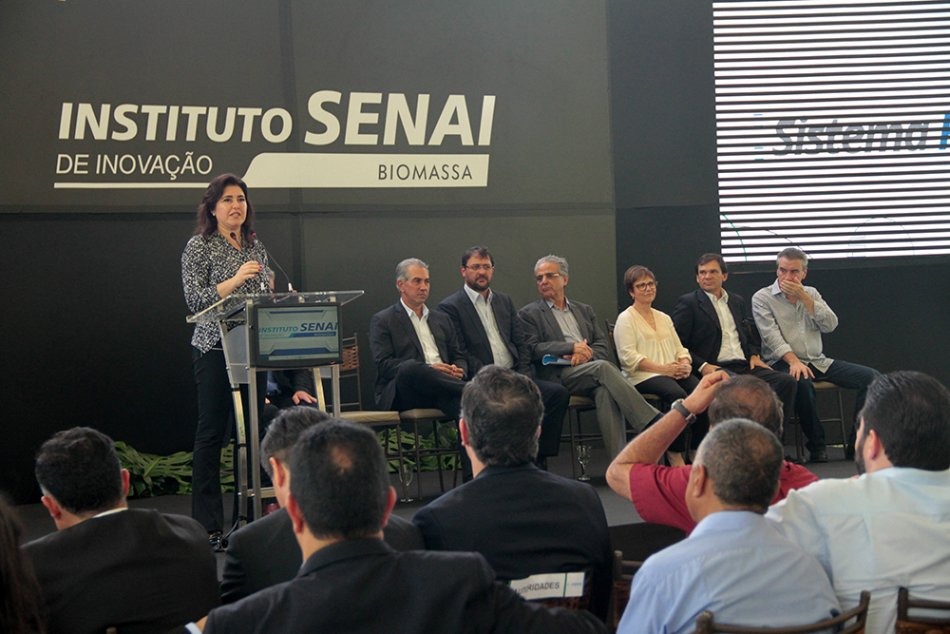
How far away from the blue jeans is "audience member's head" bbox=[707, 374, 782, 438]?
4.33 metres

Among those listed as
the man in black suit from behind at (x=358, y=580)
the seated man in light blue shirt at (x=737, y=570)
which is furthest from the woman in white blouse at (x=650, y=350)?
the man in black suit from behind at (x=358, y=580)

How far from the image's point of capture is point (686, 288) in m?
7.66

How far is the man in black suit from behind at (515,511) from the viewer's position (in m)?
2.26

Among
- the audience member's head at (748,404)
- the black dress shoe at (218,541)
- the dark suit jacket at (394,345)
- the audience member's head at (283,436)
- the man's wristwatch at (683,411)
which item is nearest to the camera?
the audience member's head at (283,436)

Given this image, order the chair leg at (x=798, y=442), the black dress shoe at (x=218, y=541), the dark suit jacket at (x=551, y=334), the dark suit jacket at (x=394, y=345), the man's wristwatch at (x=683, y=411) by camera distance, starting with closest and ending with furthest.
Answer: the man's wristwatch at (x=683, y=411) < the black dress shoe at (x=218, y=541) < the dark suit jacket at (x=394, y=345) < the dark suit jacket at (x=551, y=334) < the chair leg at (x=798, y=442)

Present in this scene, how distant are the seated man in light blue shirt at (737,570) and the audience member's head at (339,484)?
0.55m

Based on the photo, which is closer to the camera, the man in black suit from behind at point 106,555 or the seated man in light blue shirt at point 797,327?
the man in black suit from behind at point 106,555

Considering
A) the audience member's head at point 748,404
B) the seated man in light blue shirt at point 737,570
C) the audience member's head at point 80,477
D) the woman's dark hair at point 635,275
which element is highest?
the woman's dark hair at point 635,275

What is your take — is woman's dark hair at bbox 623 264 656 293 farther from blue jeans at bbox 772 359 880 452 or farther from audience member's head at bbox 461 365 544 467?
audience member's head at bbox 461 365 544 467

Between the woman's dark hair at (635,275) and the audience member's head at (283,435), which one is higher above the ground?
the woman's dark hair at (635,275)

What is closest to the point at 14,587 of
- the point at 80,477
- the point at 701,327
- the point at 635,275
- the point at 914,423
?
the point at 80,477

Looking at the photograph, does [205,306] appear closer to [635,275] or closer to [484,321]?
[484,321]

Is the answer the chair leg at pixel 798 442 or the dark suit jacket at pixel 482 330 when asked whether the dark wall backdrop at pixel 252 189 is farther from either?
the chair leg at pixel 798 442

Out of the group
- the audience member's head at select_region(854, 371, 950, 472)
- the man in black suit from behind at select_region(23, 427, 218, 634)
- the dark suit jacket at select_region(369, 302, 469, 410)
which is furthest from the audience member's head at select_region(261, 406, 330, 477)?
the dark suit jacket at select_region(369, 302, 469, 410)
